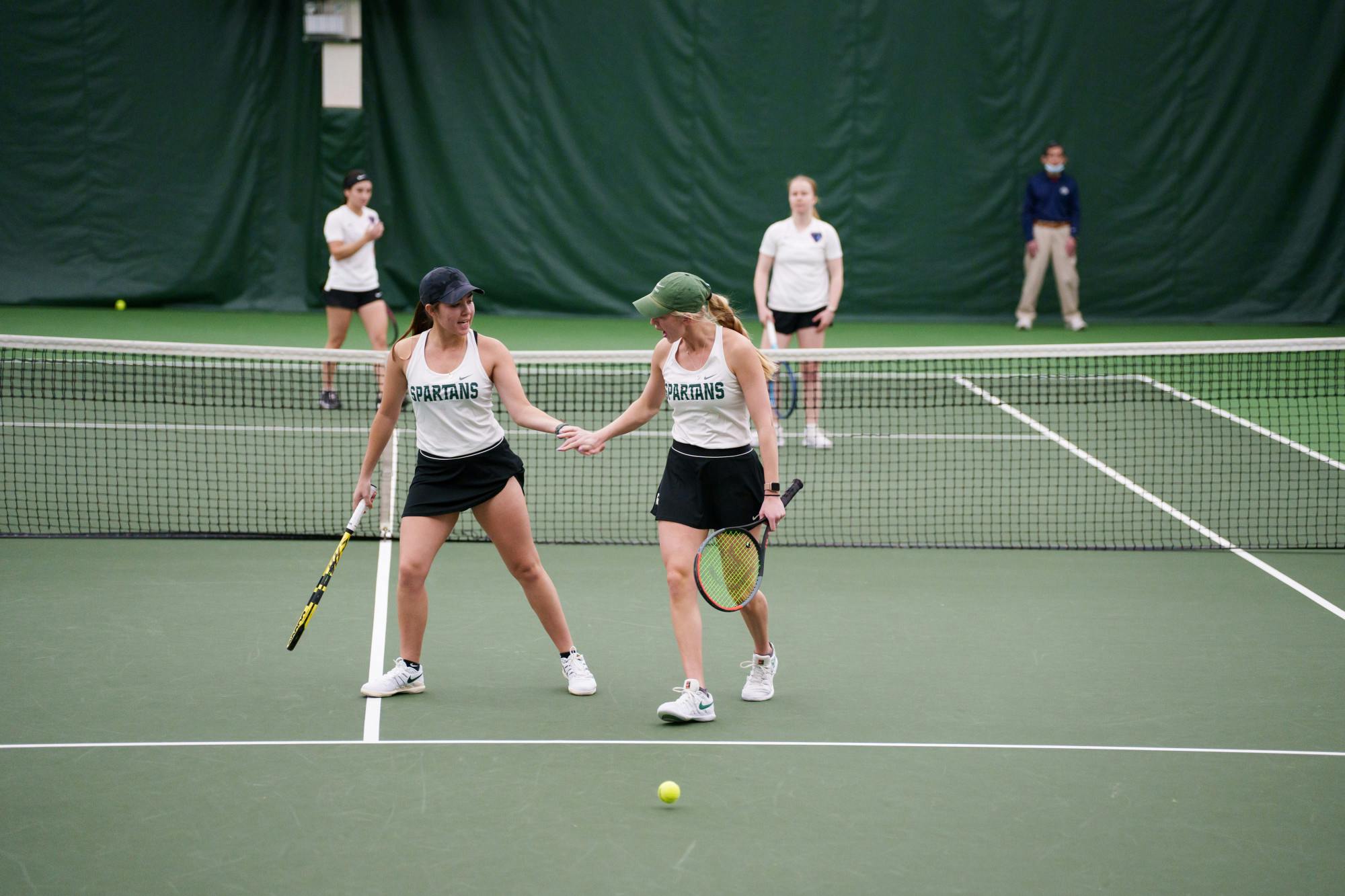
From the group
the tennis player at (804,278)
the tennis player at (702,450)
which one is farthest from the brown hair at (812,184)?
the tennis player at (702,450)

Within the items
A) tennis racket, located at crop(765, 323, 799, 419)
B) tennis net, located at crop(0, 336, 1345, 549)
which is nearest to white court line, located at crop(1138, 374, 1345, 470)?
tennis net, located at crop(0, 336, 1345, 549)

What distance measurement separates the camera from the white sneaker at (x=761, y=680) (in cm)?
607

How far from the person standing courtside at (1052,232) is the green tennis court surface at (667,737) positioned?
1001 centimetres

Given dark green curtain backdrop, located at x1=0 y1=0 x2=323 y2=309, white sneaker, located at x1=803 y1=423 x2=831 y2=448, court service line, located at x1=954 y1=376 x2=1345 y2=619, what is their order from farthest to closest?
1. dark green curtain backdrop, located at x1=0 y1=0 x2=323 y2=309
2. white sneaker, located at x1=803 y1=423 x2=831 y2=448
3. court service line, located at x1=954 y1=376 x2=1345 y2=619

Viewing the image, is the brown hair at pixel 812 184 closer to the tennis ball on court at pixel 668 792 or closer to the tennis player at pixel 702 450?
the tennis player at pixel 702 450

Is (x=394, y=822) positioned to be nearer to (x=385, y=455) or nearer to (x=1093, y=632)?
(x=1093, y=632)

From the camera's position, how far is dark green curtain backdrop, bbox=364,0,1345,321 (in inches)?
717

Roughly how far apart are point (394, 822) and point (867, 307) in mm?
14600

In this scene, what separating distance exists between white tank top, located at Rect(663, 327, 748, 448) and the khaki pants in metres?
12.7

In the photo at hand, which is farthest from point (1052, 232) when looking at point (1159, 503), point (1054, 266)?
point (1159, 503)

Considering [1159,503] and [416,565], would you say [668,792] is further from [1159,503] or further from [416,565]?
[1159,503]

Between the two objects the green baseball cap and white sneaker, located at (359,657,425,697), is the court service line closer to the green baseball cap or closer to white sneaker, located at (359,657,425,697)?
the green baseball cap

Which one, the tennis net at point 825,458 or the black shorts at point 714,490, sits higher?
the black shorts at point 714,490

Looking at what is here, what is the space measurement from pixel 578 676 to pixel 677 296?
1.62 meters
